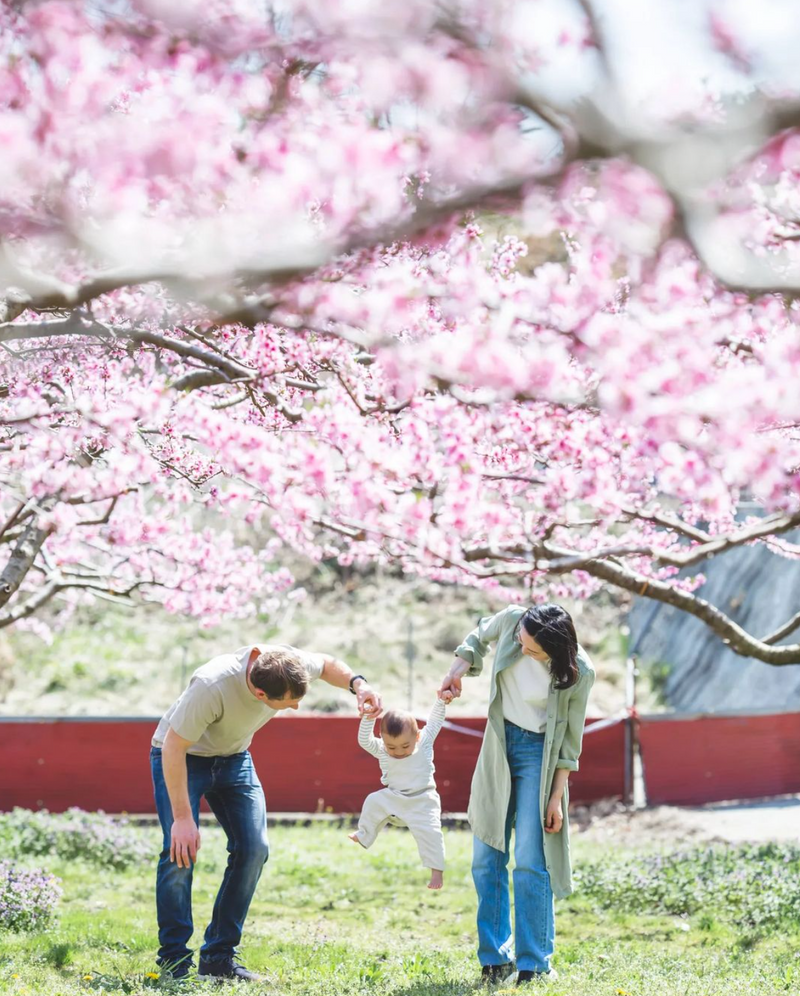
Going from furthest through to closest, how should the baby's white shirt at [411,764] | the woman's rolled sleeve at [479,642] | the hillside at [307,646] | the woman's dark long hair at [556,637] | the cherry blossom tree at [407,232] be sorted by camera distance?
the hillside at [307,646]
the woman's rolled sleeve at [479,642]
the baby's white shirt at [411,764]
the woman's dark long hair at [556,637]
the cherry blossom tree at [407,232]

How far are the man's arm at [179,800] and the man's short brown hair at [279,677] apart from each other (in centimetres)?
41

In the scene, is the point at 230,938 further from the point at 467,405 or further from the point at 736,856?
the point at 736,856

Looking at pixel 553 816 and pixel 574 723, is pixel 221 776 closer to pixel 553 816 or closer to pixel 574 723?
pixel 553 816

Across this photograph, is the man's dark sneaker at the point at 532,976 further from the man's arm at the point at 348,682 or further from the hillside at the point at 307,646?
the hillside at the point at 307,646

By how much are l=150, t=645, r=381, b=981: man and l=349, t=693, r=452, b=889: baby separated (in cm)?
19

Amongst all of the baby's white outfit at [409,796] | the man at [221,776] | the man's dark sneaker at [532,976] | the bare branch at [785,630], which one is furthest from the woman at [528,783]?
the bare branch at [785,630]

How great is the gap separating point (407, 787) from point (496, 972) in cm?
83

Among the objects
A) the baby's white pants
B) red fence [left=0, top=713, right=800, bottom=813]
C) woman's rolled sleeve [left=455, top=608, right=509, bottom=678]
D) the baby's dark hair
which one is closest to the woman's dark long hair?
woman's rolled sleeve [left=455, top=608, right=509, bottom=678]

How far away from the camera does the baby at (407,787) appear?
4.57 metres

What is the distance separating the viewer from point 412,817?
182 inches

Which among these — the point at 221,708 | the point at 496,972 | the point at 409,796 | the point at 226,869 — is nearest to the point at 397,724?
the point at 409,796

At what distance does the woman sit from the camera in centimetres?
446

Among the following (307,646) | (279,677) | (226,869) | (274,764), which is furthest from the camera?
(307,646)

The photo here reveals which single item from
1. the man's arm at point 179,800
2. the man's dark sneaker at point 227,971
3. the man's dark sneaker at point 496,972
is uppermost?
the man's arm at point 179,800
